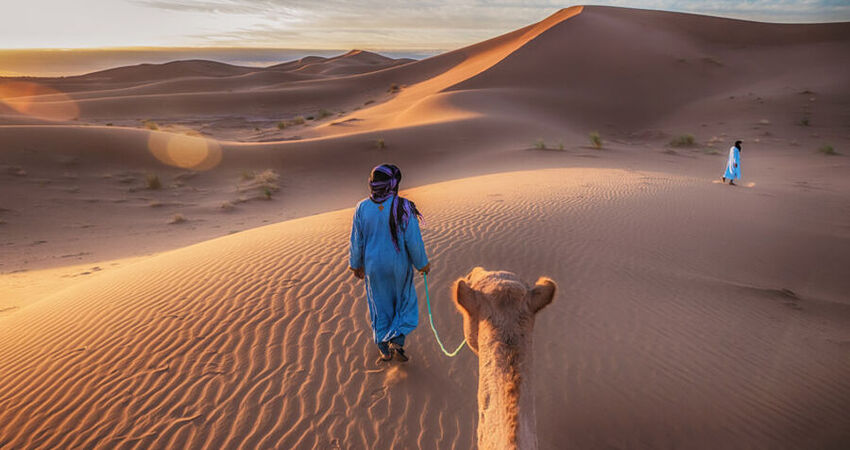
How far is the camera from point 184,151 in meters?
19.1

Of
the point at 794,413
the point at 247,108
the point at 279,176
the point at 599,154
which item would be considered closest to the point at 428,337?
the point at 794,413

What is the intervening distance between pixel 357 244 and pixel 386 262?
32 centimetres

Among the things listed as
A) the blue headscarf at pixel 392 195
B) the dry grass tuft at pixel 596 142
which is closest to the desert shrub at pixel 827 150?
the dry grass tuft at pixel 596 142

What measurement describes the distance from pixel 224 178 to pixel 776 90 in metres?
35.3

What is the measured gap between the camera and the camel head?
1.68m

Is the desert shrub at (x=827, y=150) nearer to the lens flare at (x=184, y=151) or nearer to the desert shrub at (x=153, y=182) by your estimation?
the lens flare at (x=184, y=151)

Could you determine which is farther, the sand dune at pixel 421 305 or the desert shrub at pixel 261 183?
the desert shrub at pixel 261 183

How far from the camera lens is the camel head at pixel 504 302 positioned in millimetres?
1685

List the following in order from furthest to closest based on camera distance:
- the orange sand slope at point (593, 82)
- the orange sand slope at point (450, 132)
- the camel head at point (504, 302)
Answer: the orange sand slope at point (593, 82)
the orange sand slope at point (450, 132)
the camel head at point (504, 302)

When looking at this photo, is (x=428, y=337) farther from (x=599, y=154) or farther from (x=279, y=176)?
(x=599, y=154)

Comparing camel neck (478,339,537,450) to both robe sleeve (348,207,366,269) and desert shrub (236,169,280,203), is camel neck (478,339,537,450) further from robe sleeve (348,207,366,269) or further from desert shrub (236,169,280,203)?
desert shrub (236,169,280,203)

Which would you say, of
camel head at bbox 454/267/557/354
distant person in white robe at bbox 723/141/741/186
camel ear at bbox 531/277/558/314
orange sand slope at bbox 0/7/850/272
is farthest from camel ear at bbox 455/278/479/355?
distant person in white robe at bbox 723/141/741/186

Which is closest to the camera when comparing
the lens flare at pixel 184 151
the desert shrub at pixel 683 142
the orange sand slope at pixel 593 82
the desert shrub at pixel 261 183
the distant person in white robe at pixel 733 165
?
the distant person in white robe at pixel 733 165

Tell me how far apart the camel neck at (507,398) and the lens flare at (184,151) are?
19.5m
